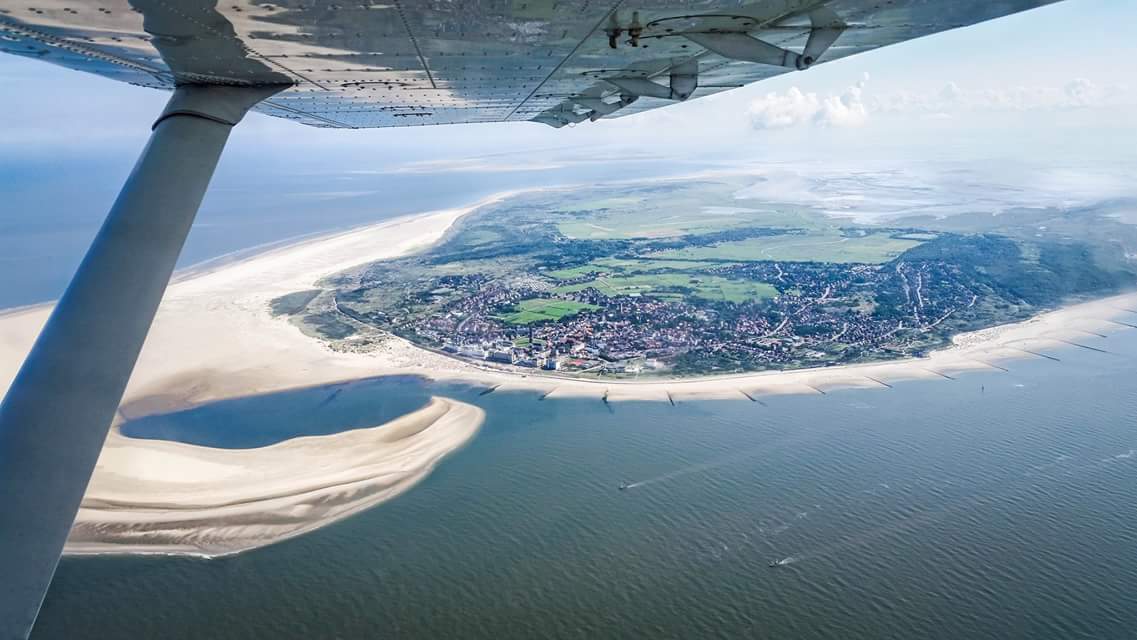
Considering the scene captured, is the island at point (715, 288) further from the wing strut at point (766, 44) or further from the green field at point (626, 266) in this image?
the wing strut at point (766, 44)

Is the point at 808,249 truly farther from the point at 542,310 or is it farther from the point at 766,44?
the point at 766,44

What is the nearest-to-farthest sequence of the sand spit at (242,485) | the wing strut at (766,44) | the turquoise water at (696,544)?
1. the wing strut at (766,44)
2. the turquoise water at (696,544)
3. the sand spit at (242,485)

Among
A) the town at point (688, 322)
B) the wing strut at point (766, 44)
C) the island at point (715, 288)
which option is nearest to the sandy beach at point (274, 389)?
the island at point (715, 288)

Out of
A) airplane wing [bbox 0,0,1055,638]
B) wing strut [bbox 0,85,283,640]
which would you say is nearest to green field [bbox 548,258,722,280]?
airplane wing [bbox 0,0,1055,638]

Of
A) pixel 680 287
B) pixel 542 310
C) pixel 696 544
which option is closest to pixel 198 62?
pixel 696 544

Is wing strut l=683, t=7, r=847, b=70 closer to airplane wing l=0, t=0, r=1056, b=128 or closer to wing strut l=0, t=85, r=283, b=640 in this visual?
airplane wing l=0, t=0, r=1056, b=128

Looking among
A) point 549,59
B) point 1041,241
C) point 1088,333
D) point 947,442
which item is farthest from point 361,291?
point 1041,241
